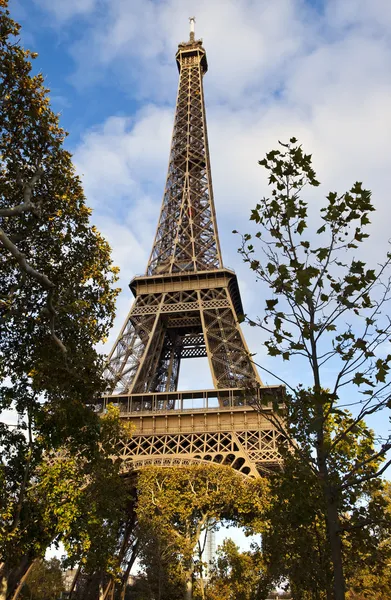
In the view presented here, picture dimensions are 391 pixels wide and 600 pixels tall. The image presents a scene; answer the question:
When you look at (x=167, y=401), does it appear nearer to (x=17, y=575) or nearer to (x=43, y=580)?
(x=17, y=575)

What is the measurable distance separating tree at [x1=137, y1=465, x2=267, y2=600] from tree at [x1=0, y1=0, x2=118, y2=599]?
14.3 meters

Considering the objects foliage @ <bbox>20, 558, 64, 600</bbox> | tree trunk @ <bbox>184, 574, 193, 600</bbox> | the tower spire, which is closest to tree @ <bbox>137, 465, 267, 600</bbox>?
tree trunk @ <bbox>184, 574, 193, 600</bbox>

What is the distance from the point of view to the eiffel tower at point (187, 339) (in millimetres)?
30781

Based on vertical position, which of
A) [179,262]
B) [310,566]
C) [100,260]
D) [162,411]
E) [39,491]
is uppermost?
[179,262]

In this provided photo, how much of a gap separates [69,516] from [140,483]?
1432 centimetres

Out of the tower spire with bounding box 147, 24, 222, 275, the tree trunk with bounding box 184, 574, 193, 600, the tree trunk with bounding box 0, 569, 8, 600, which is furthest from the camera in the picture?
the tower spire with bounding box 147, 24, 222, 275

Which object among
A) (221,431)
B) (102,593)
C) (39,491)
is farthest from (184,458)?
(39,491)

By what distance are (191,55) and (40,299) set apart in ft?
185

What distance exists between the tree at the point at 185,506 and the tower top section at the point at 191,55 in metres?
49.3

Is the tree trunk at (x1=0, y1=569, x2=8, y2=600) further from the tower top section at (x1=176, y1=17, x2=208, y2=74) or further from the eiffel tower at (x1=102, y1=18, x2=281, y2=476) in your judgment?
the tower top section at (x1=176, y1=17, x2=208, y2=74)

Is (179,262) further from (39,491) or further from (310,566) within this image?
(310,566)

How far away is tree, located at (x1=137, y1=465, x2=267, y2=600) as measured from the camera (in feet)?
84.0

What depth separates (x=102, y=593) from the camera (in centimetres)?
3288

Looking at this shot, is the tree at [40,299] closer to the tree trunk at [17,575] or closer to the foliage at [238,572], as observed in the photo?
the tree trunk at [17,575]
